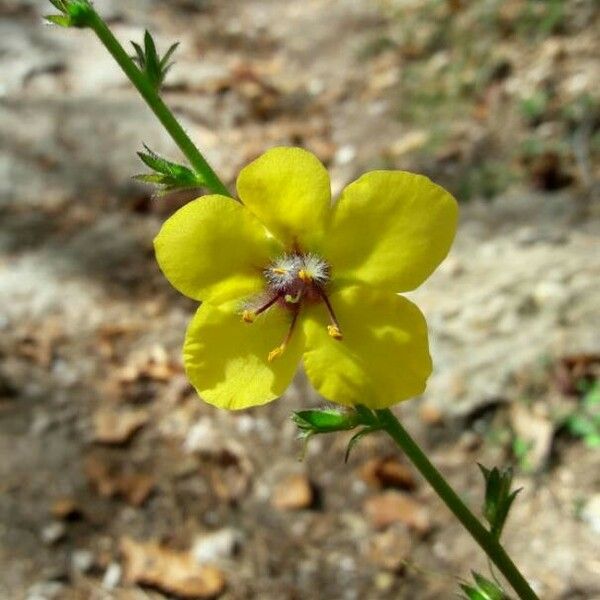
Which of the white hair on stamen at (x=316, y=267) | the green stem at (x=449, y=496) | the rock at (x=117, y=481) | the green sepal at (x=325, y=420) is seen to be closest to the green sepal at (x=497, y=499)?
the green stem at (x=449, y=496)

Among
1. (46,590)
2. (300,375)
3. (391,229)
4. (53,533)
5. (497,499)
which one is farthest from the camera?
(300,375)

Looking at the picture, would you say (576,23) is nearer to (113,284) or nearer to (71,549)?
(113,284)

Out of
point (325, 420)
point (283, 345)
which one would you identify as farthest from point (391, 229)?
point (325, 420)

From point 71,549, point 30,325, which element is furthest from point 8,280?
point 71,549

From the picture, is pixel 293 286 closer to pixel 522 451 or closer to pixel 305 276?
pixel 305 276

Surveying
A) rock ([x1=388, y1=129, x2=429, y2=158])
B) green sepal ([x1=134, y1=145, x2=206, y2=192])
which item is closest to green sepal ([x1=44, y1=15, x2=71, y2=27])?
green sepal ([x1=134, y1=145, x2=206, y2=192])

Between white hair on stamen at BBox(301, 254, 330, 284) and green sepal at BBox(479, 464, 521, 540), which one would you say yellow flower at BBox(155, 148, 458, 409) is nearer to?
white hair on stamen at BBox(301, 254, 330, 284)
